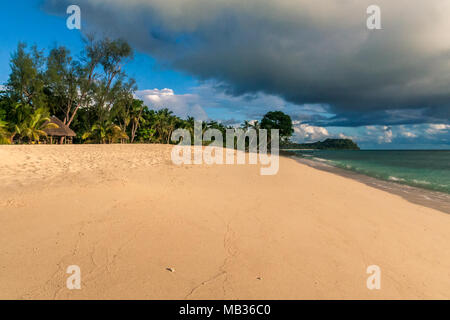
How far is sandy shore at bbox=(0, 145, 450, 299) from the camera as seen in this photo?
8.02ft

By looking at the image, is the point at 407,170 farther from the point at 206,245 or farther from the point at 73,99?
the point at 73,99

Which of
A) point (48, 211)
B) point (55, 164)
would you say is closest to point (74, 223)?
point (48, 211)

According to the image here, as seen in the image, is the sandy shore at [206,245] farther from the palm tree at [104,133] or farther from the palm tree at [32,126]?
the palm tree at [104,133]

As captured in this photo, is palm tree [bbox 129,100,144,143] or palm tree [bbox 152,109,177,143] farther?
palm tree [bbox 152,109,177,143]

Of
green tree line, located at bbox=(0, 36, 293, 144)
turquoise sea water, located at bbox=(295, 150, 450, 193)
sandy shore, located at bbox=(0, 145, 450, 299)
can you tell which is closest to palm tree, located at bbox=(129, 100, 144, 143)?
green tree line, located at bbox=(0, 36, 293, 144)

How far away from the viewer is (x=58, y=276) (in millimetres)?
2475

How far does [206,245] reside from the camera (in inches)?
132

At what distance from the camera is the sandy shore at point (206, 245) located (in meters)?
2.45

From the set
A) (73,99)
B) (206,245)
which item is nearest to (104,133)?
(73,99)

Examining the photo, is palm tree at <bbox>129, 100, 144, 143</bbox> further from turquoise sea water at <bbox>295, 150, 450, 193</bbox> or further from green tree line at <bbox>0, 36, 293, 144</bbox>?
turquoise sea water at <bbox>295, 150, 450, 193</bbox>

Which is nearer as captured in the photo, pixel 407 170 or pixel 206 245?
pixel 206 245

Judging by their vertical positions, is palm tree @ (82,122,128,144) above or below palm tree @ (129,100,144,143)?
below
